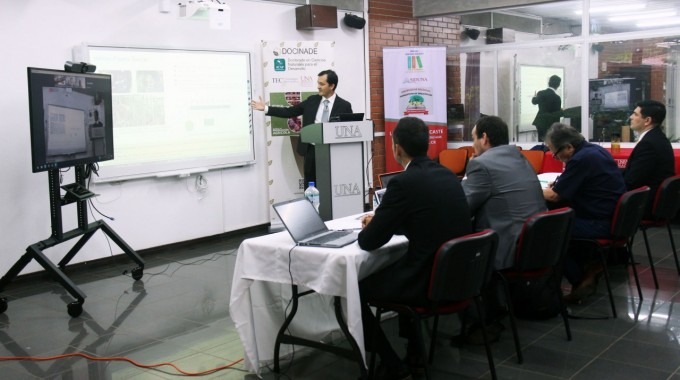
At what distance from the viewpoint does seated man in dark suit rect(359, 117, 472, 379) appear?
121 inches

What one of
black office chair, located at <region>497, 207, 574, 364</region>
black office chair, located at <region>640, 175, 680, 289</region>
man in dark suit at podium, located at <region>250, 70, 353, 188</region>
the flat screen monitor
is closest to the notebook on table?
black office chair, located at <region>497, 207, 574, 364</region>

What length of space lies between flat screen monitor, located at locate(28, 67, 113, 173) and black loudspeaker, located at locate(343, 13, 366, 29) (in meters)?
3.75

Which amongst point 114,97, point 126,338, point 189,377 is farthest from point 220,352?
point 114,97

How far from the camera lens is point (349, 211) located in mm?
5898

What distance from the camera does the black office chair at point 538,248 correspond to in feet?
12.0

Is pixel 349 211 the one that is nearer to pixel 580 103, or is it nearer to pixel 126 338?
pixel 126 338

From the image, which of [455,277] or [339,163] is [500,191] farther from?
[339,163]

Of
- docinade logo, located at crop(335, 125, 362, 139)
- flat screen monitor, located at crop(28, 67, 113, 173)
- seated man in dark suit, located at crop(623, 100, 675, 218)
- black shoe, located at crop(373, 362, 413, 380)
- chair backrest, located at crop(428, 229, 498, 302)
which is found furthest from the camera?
docinade logo, located at crop(335, 125, 362, 139)

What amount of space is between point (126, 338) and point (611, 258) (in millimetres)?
3816

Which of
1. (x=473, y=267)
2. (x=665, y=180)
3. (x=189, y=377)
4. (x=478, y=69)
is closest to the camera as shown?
(x=473, y=267)

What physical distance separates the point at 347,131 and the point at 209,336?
2211 millimetres

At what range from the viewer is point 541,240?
3.70 metres

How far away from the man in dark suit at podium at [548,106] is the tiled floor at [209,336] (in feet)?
10.7

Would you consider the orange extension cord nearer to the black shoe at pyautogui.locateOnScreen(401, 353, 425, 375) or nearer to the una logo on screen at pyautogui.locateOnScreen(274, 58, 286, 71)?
the black shoe at pyautogui.locateOnScreen(401, 353, 425, 375)
